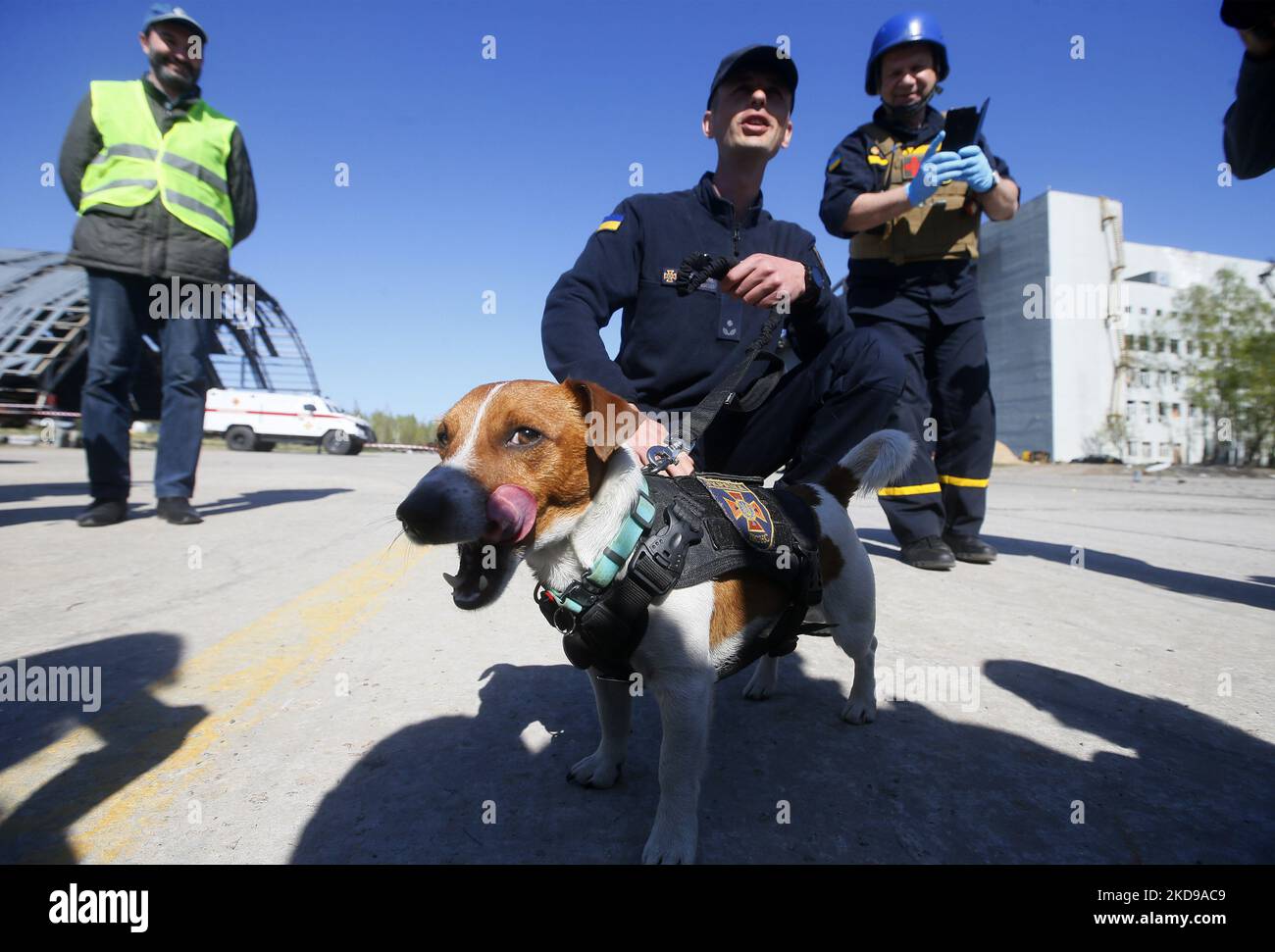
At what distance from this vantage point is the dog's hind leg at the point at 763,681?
223cm

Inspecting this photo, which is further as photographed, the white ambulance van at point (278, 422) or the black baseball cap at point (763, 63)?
the white ambulance van at point (278, 422)

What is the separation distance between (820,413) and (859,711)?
1.32m

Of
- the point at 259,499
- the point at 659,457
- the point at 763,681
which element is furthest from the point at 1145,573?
the point at 259,499

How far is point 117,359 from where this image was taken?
176 inches

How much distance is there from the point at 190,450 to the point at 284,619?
2981 millimetres

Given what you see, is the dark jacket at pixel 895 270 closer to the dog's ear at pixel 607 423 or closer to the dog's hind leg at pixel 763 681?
the dog's hind leg at pixel 763 681

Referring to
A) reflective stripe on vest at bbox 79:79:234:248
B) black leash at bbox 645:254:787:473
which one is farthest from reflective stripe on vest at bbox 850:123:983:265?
reflective stripe on vest at bbox 79:79:234:248

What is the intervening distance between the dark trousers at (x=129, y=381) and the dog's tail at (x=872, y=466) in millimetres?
4872

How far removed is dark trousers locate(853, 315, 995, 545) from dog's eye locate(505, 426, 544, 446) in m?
2.99

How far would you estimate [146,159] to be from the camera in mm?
4488

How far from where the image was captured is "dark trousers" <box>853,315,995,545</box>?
4.13 m

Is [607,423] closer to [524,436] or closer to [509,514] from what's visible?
[524,436]

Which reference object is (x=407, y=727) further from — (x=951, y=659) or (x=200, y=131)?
(x=200, y=131)

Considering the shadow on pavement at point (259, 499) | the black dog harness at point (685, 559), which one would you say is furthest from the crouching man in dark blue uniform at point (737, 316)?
the shadow on pavement at point (259, 499)
